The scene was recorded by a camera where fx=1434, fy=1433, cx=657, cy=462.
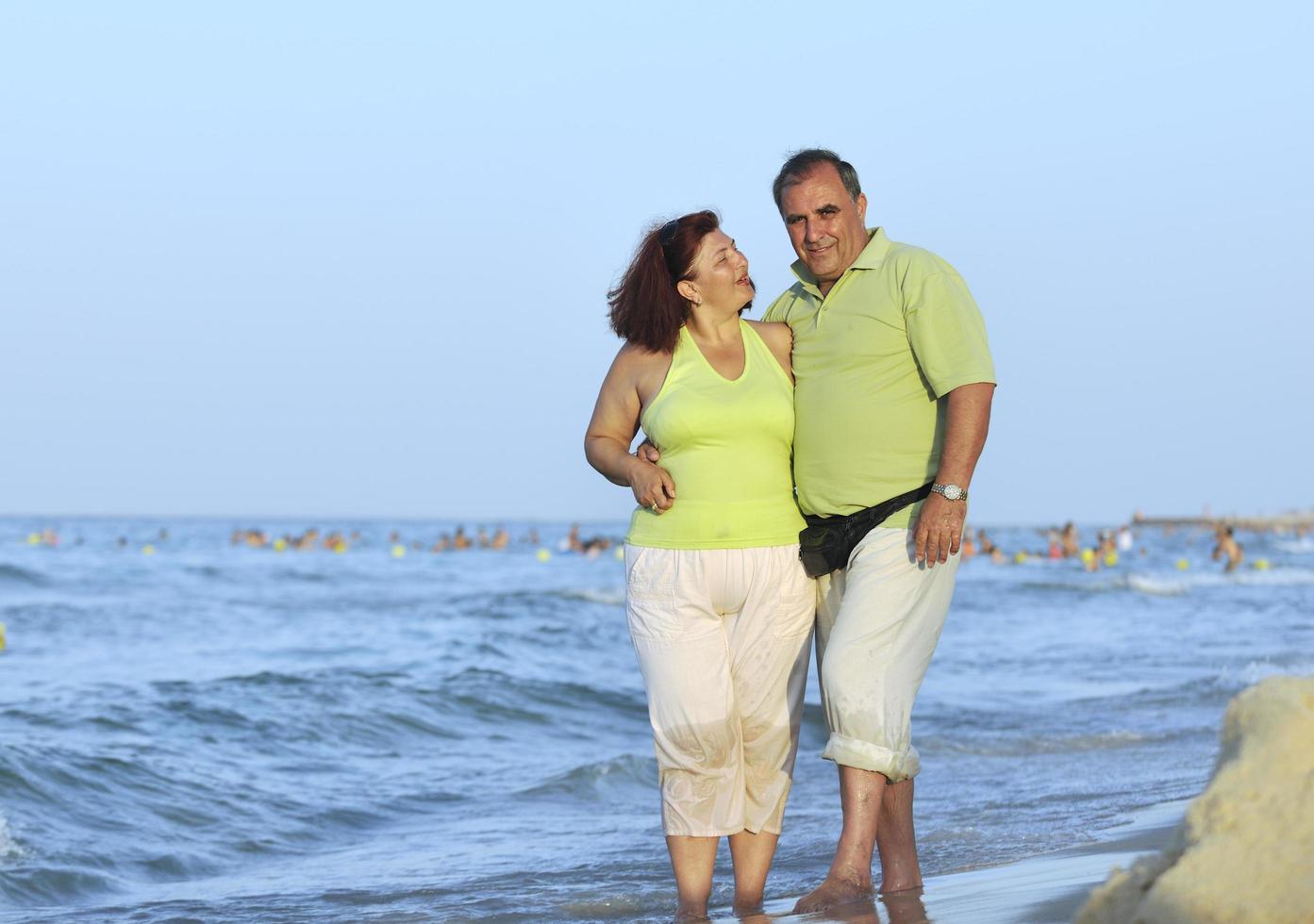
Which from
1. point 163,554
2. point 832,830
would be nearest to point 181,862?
point 832,830

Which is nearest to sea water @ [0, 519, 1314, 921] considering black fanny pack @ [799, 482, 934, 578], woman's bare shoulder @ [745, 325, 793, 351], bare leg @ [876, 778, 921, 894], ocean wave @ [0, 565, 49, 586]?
bare leg @ [876, 778, 921, 894]

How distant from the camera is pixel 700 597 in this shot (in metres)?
4.02

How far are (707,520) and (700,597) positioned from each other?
0.22 metres

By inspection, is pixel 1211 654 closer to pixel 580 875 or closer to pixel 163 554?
pixel 580 875

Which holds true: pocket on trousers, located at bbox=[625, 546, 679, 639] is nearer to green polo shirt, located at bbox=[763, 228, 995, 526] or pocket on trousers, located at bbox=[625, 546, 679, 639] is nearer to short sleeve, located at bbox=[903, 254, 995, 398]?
green polo shirt, located at bbox=[763, 228, 995, 526]

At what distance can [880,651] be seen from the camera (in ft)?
13.0

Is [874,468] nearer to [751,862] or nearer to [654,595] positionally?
[654,595]

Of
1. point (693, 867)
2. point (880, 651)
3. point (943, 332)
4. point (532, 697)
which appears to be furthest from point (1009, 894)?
point (532, 697)

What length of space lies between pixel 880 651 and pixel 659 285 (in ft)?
3.96

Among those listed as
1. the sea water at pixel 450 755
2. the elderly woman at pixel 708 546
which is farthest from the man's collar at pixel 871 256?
the sea water at pixel 450 755

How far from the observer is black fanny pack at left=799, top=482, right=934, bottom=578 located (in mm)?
4062

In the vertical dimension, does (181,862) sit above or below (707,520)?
below

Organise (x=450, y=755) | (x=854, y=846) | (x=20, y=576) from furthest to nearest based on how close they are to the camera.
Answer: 1. (x=20, y=576)
2. (x=450, y=755)
3. (x=854, y=846)

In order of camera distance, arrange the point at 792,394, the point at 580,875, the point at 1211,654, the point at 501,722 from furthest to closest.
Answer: the point at 1211,654
the point at 501,722
the point at 580,875
the point at 792,394
